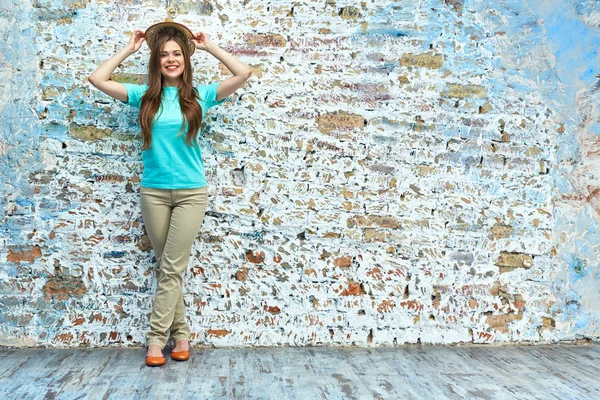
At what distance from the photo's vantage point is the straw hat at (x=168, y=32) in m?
2.89

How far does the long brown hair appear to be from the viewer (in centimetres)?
282

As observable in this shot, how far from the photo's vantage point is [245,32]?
3.10m

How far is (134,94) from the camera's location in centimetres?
289

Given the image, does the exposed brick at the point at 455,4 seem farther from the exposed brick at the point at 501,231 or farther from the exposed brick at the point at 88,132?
the exposed brick at the point at 88,132

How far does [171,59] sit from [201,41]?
0.62 ft

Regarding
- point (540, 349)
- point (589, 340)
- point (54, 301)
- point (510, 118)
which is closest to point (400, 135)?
point (510, 118)

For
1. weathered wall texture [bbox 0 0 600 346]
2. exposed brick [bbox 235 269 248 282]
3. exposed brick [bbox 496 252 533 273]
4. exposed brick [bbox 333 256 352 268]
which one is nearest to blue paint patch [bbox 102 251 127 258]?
weathered wall texture [bbox 0 0 600 346]

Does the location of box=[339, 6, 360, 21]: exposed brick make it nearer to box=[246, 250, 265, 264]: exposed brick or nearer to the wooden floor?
box=[246, 250, 265, 264]: exposed brick

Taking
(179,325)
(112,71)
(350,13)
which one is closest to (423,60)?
(350,13)

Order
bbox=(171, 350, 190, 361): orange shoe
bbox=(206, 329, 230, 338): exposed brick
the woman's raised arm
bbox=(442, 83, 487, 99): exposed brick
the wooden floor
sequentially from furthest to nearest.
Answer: bbox=(442, 83, 487, 99): exposed brick → bbox=(206, 329, 230, 338): exposed brick → bbox=(171, 350, 190, 361): orange shoe → the woman's raised arm → the wooden floor

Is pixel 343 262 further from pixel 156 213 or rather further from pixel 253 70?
pixel 253 70

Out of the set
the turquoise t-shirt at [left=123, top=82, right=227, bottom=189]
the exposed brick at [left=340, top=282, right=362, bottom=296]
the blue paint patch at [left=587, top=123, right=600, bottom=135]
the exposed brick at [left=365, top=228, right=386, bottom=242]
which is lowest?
the exposed brick at [left=340, top=282, right=362, bottom=296]

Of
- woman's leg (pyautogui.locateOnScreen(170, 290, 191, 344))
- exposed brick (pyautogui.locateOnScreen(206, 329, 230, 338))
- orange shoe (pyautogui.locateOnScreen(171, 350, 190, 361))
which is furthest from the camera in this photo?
exposed brick (pyautogui.locateOnScreen(206, 329, 230, 338))

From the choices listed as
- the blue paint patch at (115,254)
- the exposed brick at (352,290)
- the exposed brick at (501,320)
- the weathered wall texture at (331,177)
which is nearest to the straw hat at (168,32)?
the weathered wall texture at (331,177)
